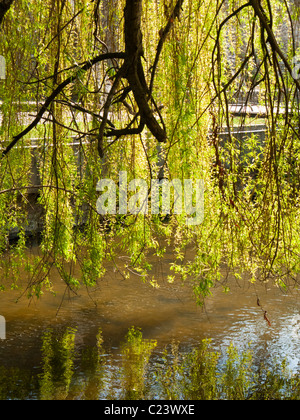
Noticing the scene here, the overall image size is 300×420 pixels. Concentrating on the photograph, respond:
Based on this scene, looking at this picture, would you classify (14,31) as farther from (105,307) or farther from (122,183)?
(105,307)

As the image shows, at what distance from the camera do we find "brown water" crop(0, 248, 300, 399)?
11.5ft

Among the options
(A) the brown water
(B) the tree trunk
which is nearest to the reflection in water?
(A) the brown water

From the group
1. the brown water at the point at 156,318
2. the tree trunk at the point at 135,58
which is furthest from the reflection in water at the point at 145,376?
the tree trunk at the point at 135,58

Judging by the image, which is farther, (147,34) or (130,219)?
(130,219)

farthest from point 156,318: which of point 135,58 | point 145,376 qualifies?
point 135,58

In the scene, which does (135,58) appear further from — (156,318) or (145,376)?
(156,318)

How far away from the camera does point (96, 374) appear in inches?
123

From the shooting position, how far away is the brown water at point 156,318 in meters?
3.51

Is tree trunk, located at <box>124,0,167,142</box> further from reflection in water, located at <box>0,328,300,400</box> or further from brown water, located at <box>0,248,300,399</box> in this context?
brown water, located at <box>0,248,300,399</box>

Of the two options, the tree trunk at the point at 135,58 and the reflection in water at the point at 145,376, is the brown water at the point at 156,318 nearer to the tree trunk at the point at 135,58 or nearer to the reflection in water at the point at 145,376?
the reflection in water at the point at 145,376

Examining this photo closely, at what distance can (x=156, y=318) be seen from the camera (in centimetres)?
400
